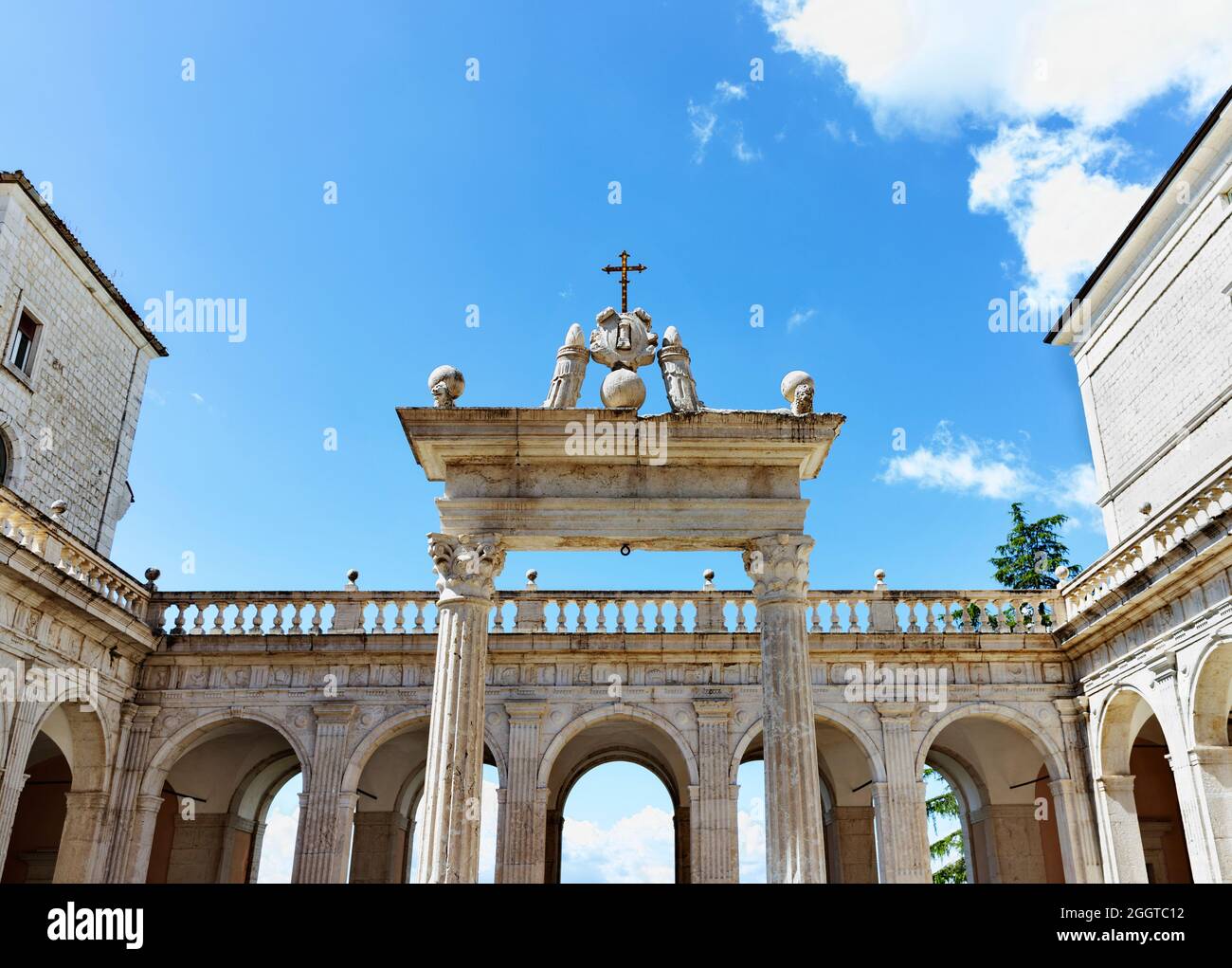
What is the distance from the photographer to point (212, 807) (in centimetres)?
1970

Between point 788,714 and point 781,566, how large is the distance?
146cm

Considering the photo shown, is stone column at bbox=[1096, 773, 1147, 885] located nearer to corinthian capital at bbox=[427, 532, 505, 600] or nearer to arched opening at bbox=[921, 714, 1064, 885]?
arched opening at bbox=[921, 714, 1064, 885]

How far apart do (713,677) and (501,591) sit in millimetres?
4020

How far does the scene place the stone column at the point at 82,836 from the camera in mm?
15844

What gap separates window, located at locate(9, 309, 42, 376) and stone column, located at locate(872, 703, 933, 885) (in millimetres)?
17844

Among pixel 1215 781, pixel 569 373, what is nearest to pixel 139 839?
pixel 569 373

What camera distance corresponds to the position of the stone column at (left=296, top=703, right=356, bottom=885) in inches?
639

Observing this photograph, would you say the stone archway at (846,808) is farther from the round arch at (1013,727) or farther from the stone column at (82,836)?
the stone column at (82,836)

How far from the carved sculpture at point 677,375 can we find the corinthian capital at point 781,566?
5.22 feet

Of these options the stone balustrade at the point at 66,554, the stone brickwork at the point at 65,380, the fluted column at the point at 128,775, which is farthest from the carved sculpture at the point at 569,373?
the stone brickwork at the point at 65,380

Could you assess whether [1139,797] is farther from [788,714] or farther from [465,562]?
[465,562]
